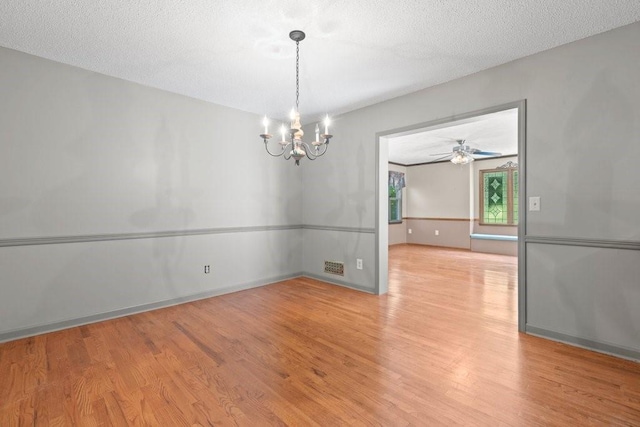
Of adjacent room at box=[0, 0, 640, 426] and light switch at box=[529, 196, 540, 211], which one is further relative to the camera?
light switch at box=[529, 196, 540, 211]

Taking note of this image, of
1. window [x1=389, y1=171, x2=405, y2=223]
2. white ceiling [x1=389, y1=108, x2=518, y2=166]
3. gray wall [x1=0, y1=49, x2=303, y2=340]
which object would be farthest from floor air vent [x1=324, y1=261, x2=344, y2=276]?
window [x1=389, y1=171, x2=405, y2=223]

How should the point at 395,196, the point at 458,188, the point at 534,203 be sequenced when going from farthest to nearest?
the point at 395,196 → the point at 458,188 → the point at 534,203

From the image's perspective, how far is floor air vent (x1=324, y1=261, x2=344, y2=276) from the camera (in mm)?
4383

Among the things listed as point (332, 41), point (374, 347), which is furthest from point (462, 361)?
point (332, 41)

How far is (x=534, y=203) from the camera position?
268 centimetres

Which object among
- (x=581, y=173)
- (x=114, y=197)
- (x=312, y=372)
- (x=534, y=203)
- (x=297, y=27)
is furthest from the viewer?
(x=114, y=197)

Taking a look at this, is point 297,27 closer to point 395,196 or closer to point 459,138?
point 459,138

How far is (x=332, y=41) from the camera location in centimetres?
247

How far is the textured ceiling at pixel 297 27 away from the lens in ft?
6.75

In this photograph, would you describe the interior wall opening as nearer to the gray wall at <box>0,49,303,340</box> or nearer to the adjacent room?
the adjacent room

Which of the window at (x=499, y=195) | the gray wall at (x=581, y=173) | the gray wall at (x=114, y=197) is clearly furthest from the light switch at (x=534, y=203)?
the window at (x=499, y=195)

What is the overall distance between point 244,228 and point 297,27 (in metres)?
2.75

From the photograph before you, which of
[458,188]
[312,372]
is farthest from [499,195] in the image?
[312,372]

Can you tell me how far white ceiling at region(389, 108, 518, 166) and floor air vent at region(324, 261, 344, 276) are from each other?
2143mm
